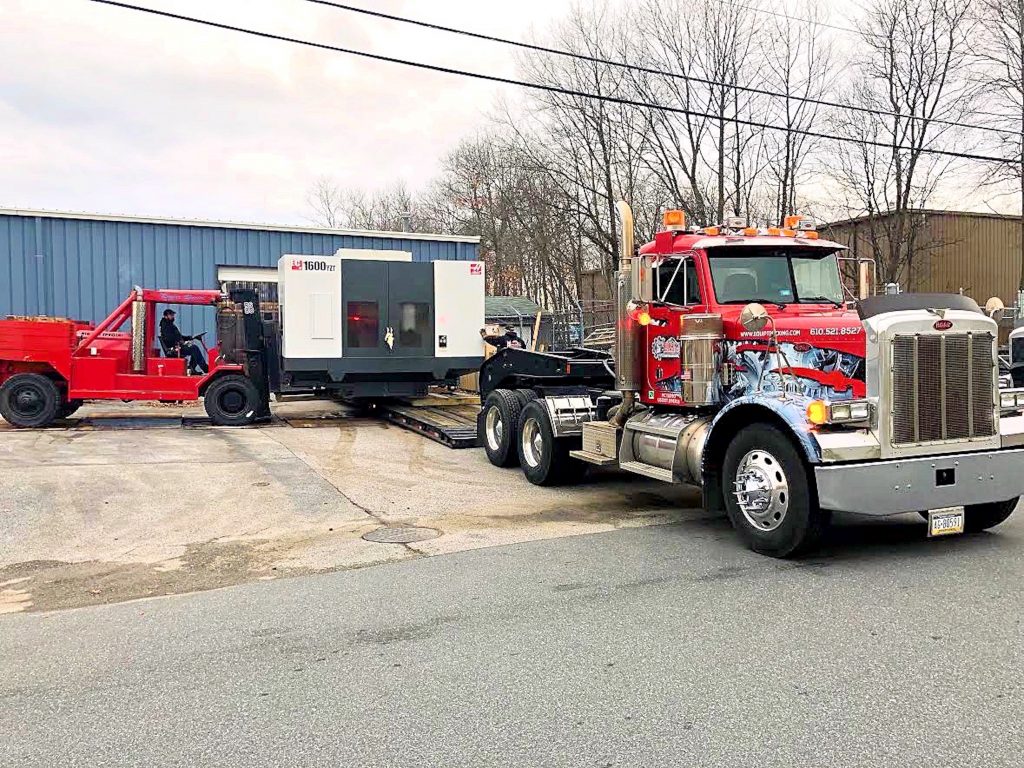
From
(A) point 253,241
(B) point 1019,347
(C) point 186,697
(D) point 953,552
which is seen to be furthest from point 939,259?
(C) point 186,697

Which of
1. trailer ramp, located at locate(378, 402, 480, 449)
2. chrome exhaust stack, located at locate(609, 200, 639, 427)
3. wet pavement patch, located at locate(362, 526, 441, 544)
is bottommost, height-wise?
wet pavement patch, located at locate(362, 526, 441, 544)

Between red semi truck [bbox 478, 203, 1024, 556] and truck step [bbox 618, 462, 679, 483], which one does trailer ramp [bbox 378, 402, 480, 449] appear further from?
truck step [bbox 618, 462, 679, 483]

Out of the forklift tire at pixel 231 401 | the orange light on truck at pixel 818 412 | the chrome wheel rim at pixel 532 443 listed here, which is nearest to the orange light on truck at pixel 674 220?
the chrome wheel rim at pixel 532 443

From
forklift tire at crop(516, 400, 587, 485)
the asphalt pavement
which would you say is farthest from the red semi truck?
the asphalt pavement

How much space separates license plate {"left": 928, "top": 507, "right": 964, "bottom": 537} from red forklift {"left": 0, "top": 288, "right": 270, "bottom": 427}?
12432mm

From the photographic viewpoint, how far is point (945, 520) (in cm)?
658

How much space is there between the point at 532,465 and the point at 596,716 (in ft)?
21.8

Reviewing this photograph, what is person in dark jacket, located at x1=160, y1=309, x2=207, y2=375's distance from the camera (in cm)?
1612

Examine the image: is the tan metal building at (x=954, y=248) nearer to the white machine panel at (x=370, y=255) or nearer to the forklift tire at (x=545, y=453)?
the white machine panel at (x=370, y=255)

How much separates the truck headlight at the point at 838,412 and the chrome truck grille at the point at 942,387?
0.23 metres

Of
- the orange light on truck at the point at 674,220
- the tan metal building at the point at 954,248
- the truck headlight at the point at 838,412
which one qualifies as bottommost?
the truck headlight at the point at 838,412

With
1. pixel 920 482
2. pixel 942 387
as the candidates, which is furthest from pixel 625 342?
pixel 920 482

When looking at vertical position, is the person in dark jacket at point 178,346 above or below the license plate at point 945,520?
above

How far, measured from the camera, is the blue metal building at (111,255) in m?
20.8
